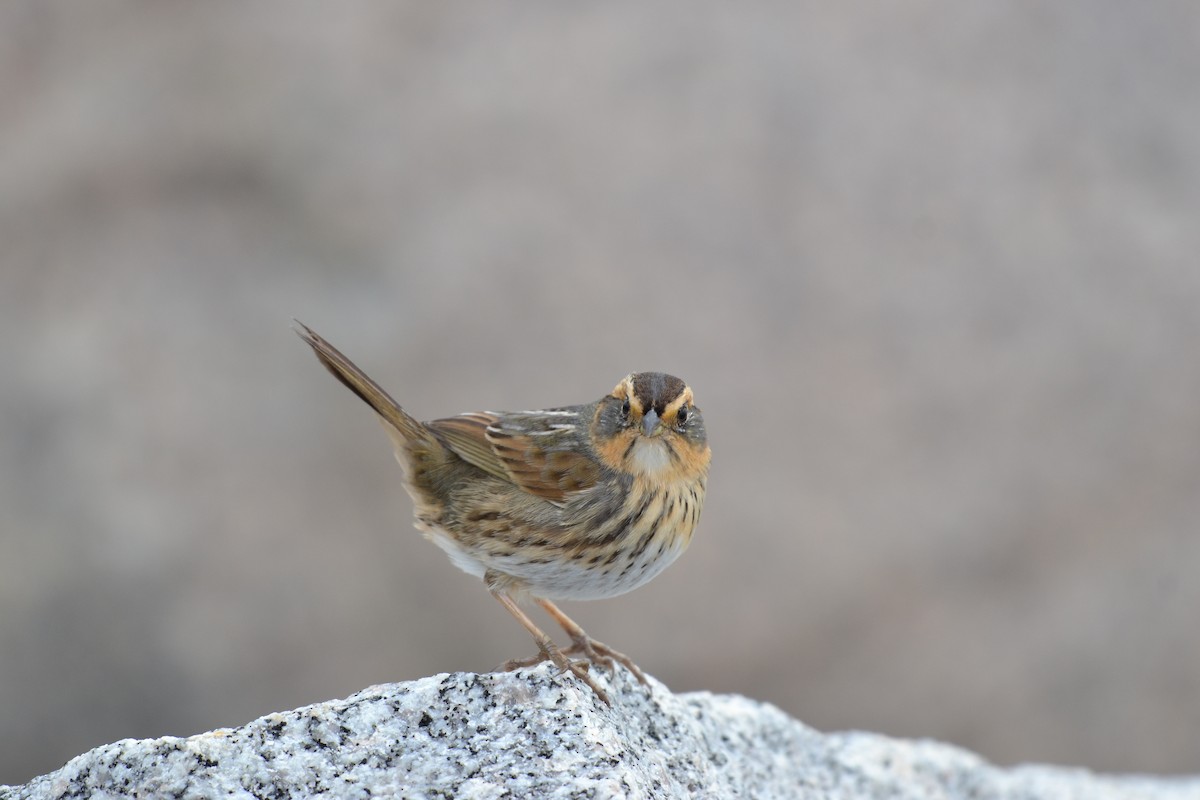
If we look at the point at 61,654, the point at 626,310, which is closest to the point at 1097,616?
the point at 626,310

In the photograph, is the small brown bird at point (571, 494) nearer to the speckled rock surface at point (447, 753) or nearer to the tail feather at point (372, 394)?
the tail feather at point (372, 394)

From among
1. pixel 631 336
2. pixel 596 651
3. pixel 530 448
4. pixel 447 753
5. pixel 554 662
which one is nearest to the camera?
pixel 447 753

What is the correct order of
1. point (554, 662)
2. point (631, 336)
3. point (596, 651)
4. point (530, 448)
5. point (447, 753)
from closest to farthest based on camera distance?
point (447, 753) → point (554, 662) → point (596, 651) → point (530, 448) → point (631, 336)

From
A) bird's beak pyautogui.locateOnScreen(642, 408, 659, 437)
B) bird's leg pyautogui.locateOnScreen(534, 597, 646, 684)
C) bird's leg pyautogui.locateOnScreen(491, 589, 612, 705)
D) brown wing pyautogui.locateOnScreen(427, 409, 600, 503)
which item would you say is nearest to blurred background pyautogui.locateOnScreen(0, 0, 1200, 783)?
brown wing pyautogui.locateOnScreen(427, 409, 600, 503)

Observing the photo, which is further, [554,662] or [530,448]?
[530,448]

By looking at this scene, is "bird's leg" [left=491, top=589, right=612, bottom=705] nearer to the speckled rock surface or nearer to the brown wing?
the speckled rock surface

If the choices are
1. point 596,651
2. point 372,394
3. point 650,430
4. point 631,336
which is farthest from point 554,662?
point 631,336

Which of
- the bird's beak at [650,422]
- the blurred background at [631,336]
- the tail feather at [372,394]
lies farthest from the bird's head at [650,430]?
the blurred background at [631,336]

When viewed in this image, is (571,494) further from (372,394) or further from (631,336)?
(631,336)
